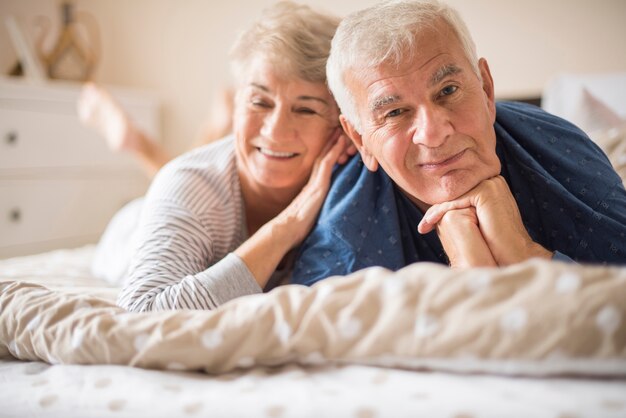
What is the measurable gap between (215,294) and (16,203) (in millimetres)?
2142

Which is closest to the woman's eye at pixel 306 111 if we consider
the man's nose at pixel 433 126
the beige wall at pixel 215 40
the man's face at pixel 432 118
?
the man's face at pixel 432 118

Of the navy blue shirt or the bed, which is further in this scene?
the navy blue shirt

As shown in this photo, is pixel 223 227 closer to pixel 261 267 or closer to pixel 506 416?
pixel 261 267

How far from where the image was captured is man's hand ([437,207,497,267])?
0.94 meters

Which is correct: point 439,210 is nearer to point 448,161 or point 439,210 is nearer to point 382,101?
point 448,161

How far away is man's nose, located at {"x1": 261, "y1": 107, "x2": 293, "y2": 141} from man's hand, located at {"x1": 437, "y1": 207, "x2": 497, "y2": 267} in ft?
1.41

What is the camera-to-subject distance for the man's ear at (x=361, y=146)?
1.17 metres

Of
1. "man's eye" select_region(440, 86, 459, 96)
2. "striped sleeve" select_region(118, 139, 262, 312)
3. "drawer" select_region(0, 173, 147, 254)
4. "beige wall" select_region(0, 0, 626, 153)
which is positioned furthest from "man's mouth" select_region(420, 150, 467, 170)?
"drawer" select_region(0, 173, 147, 254)

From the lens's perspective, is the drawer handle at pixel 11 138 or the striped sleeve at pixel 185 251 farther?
the drawer handle at pixel 11 138

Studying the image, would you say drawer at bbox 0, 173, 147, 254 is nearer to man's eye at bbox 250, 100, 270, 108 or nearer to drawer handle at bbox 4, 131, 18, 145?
drawer handle at bbox 4, 131, 18, 145

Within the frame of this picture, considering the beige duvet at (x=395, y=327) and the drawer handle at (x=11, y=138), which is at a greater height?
the beige duvet at (x=395, y=327)

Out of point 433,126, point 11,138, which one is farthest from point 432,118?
point 11,138

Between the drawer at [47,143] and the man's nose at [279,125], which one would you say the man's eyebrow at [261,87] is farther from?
the drawer at [47,143]

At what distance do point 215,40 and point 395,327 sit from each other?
3000 millimetres
